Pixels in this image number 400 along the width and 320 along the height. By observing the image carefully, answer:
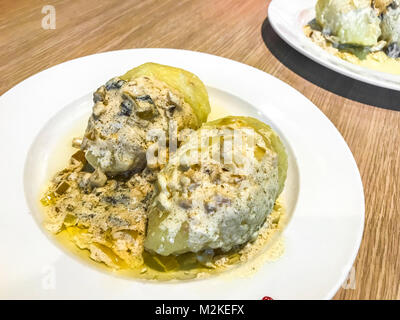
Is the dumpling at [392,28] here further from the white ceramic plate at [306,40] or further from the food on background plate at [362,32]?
the white ceramic plate at [306,40]

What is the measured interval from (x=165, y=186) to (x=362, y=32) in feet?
3.78

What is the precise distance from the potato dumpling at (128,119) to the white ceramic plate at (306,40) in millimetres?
597

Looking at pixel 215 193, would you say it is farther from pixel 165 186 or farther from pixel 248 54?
pixel 248 54

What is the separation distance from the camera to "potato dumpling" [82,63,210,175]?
835 mm

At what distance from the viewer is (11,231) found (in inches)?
27.0

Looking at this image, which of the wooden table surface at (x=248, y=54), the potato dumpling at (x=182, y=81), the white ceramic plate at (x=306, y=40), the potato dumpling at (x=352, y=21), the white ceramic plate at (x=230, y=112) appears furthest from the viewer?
the potato dumpling at (x=352, y=21)

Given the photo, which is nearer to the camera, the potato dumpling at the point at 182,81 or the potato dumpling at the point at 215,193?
the potato dumpling at the point at 215,193

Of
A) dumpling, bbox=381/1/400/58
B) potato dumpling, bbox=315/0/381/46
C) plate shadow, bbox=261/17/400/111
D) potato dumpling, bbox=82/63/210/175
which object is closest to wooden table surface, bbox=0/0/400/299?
plate shadow, bbox=261/17/400/111

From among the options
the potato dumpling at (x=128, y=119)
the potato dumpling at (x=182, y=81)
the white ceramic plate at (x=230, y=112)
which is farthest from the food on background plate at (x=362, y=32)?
the potato dumpling at (x=128, y=119)

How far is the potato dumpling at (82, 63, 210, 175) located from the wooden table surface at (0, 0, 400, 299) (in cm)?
47

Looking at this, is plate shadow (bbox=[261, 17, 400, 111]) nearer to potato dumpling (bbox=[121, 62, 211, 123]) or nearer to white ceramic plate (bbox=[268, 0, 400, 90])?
white ceramic plate (bbox=[268, 0, 400, 90])

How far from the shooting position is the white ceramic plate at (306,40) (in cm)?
116

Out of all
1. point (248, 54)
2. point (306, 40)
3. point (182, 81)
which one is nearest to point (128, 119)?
point (182, 81)
